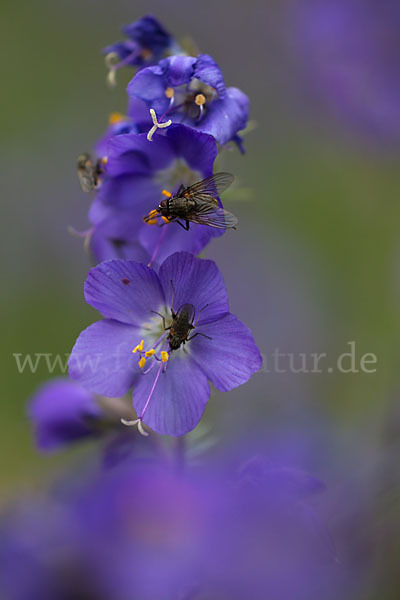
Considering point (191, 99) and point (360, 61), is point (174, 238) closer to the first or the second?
point (191, 99)

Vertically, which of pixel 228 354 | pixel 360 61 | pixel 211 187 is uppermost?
pixel 360 61

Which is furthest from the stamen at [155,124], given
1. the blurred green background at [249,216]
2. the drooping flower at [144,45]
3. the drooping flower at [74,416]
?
the blurred green background at [249,216]

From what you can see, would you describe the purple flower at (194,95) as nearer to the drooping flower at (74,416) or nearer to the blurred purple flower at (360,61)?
the drooping flower at (74,416)

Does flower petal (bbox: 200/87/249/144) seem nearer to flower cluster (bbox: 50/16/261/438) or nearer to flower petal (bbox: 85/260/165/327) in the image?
flower cluster (bbox: 50/16/261/438)

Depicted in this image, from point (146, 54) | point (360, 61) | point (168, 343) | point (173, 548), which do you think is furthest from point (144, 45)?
point (360, 61)

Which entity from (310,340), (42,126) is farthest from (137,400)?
(42,126)
